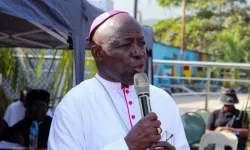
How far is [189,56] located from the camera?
106 ft

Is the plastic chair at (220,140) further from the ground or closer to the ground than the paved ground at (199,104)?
further from the ground

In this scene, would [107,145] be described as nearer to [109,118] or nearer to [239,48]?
[109,118]

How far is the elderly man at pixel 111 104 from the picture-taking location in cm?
187

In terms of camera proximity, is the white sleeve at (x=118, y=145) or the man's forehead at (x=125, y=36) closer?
the white sleeve at (x=118, y=145)

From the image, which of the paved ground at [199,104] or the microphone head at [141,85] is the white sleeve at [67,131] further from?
the paved ground at [199,104]

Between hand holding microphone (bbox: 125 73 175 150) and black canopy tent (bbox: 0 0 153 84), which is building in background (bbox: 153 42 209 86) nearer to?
black canopy tent (bbox: 0 0 153 84)

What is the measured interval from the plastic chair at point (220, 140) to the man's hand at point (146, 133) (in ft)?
15.8

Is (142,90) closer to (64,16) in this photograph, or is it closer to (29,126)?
(64,16)

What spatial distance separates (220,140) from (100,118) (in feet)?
15.5

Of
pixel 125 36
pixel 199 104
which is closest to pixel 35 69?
pixel 125 36

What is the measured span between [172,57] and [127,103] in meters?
27.4

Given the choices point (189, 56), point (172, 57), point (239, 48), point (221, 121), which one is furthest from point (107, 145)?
point (189, 56)

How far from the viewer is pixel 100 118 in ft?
6.32

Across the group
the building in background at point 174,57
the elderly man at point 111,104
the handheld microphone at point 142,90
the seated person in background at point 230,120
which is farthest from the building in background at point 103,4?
the building in background at point 174,57
